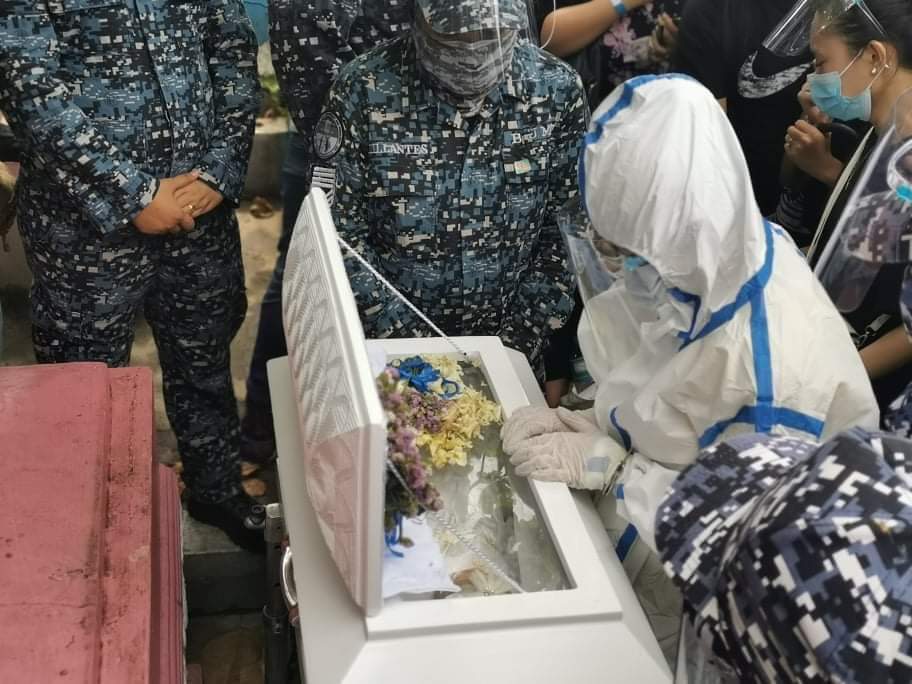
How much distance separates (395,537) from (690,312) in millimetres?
491

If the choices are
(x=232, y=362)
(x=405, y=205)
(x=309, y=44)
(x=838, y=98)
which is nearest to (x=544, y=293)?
(x=405, y=205)

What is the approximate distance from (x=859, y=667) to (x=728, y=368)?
512 millimetres

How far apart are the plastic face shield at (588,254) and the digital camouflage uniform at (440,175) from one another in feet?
0.93

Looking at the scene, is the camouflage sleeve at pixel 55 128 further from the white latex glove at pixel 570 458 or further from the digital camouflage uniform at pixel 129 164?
the white latex glove at pixel 570 458

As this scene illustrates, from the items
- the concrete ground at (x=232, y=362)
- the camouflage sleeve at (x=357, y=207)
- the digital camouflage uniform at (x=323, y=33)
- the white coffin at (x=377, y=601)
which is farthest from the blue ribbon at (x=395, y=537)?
the concrete ground at (x=232, y=362)

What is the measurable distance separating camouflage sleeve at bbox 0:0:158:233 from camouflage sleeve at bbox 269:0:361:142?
49cm

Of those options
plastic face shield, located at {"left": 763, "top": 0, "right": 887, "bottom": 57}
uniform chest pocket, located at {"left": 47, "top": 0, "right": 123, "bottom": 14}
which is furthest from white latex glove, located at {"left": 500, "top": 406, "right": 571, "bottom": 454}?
uniform chest pocket, located at {"left": 47, "top": 0, "right": 123, "bottom": 14}

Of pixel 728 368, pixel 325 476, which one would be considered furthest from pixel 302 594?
pixel 728 368

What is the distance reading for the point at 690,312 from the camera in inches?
44.1

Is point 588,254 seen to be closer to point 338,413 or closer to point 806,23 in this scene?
point 338,413

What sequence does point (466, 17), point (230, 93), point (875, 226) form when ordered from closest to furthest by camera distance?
point (875, 226)
point (466, 17)
point (230, 93)

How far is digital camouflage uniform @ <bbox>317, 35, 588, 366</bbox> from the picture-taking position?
1.56 meters

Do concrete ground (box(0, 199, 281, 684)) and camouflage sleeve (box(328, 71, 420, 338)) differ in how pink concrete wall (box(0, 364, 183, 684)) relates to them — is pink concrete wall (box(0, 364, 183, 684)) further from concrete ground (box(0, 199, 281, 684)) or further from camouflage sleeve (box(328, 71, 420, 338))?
concrete ground (box(0, 199, 281, 684))

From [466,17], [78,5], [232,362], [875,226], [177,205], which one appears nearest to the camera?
[875,226]
